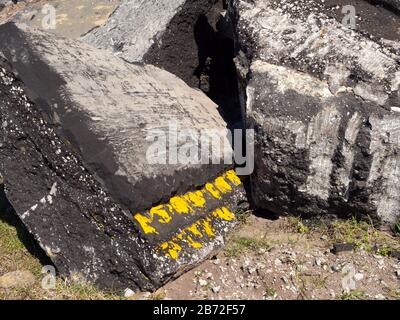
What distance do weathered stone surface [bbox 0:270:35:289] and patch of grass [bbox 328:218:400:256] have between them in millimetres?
1981

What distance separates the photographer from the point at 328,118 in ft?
12.9

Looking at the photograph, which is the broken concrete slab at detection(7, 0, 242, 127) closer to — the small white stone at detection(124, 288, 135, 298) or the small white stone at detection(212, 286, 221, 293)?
the small white stone at detection(212, 286, 221, 293)

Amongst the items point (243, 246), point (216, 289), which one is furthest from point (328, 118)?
point (216, 289)

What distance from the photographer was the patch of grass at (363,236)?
3.87m

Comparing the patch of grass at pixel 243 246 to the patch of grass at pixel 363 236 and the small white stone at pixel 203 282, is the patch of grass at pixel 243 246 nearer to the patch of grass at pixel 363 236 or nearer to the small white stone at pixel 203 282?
the small white stone at pixel 203 282

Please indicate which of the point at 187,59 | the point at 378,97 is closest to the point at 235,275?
the point at 378,97

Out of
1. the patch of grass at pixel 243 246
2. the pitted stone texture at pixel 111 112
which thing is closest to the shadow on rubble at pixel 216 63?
the pitted stone texture at pixel 111 112

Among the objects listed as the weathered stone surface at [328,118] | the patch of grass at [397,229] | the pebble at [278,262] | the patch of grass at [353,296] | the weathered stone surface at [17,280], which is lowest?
the weathered stone surface at [17,280]

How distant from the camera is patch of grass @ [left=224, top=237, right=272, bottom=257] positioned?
153 inches

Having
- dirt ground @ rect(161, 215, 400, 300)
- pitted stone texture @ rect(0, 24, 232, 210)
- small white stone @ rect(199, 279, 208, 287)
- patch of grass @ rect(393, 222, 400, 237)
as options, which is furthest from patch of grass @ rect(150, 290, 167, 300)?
patch of grass @ rect(393, 222, 400, 237)

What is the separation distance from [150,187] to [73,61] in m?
1.12

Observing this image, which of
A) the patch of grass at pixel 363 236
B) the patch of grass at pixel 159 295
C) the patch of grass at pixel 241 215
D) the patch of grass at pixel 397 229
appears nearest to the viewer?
the patch of grass at pixel 159 295

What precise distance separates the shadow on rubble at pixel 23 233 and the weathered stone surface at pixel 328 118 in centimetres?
153

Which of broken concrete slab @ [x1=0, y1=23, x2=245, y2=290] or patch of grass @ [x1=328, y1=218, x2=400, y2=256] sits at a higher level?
broken concrete slab @ [x1=0, y1=23, x2=245, y2=290]
